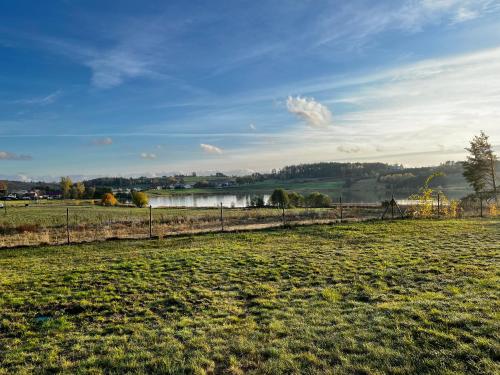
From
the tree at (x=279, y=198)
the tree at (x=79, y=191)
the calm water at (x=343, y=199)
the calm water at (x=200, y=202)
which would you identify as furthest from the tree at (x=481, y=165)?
the tree at (x=79, y=191)

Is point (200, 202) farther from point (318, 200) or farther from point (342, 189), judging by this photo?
point (342, 189)

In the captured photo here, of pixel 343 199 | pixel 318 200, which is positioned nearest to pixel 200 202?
pixel 343 199

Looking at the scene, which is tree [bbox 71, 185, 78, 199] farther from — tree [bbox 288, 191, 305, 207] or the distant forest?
tree [bbox 288, 191, 305, 207]

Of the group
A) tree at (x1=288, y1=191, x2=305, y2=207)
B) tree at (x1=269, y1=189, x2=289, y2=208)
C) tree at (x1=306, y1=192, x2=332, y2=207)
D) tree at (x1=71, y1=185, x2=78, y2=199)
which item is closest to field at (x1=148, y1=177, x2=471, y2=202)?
tree at (x1=71, y1=185, x2=78, y2=199)

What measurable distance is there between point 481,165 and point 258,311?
42827mm

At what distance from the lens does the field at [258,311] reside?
4.65m

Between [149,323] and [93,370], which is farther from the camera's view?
[149,323]

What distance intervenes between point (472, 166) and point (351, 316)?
4240 cm

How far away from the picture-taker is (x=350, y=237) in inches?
643

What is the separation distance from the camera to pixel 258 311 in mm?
6820

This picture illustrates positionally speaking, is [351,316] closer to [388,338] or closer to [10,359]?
[388,338]

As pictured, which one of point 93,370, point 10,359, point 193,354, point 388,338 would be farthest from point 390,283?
point 10,359

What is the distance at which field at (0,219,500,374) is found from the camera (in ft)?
15.3

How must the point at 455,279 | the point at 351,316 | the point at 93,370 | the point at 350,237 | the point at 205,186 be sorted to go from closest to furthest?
the point at 93,370 < the point at 351,316 < the point at 455,279 < the point at 350,237 < the point at 205,186
